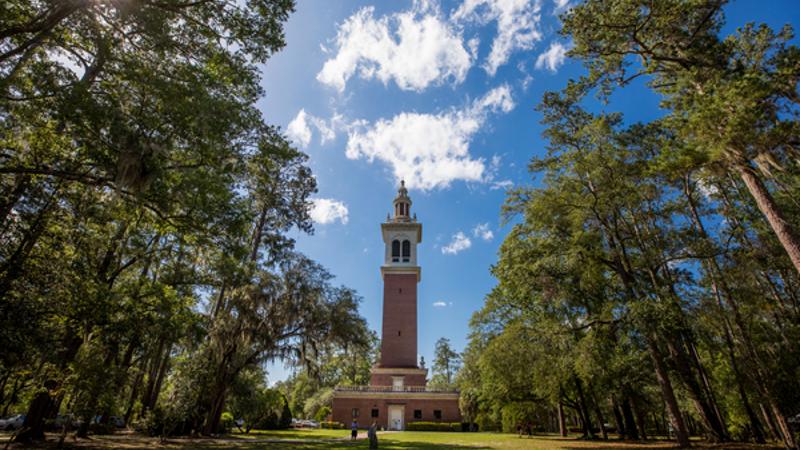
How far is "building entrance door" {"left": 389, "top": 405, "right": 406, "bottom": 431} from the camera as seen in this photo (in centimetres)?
3362

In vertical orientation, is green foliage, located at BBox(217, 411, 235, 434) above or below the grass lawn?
above

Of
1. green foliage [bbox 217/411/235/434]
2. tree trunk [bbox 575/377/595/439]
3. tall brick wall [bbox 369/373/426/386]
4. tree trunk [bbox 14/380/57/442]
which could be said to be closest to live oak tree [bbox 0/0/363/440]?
tree trunk [bbox 14/380/57/442]

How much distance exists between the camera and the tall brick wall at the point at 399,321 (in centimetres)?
3669

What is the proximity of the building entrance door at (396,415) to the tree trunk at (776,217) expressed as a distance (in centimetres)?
2970

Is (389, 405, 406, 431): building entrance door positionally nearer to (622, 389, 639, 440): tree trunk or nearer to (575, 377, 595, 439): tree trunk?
(575, 377, 595, 439): tree trunk

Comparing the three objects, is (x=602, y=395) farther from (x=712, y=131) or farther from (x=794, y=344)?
(x=712, y=131)

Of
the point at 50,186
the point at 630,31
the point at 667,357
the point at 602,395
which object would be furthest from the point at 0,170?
the point at 602,395

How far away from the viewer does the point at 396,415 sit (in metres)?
33.9

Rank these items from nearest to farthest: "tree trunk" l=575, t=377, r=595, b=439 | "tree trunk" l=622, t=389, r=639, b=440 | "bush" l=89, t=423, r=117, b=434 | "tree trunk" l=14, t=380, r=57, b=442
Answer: "tree trunk" l=14, t=380, r=57, b=442, "bush" l=89, t=423, r=117, b=434, "tree trunk" l=622, t=389, r=639, b=440, "tree trunk" l=575, t=377, r=595, b=439

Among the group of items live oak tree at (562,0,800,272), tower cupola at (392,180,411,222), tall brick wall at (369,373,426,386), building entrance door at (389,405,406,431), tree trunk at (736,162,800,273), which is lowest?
building entrance door at (389,405,406,431)

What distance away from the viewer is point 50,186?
448 inches

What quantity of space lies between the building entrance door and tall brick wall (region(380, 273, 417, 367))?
144 inches

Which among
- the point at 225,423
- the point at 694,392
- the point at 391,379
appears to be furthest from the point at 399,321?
the point at 694,392

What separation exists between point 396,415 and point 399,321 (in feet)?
26.6
